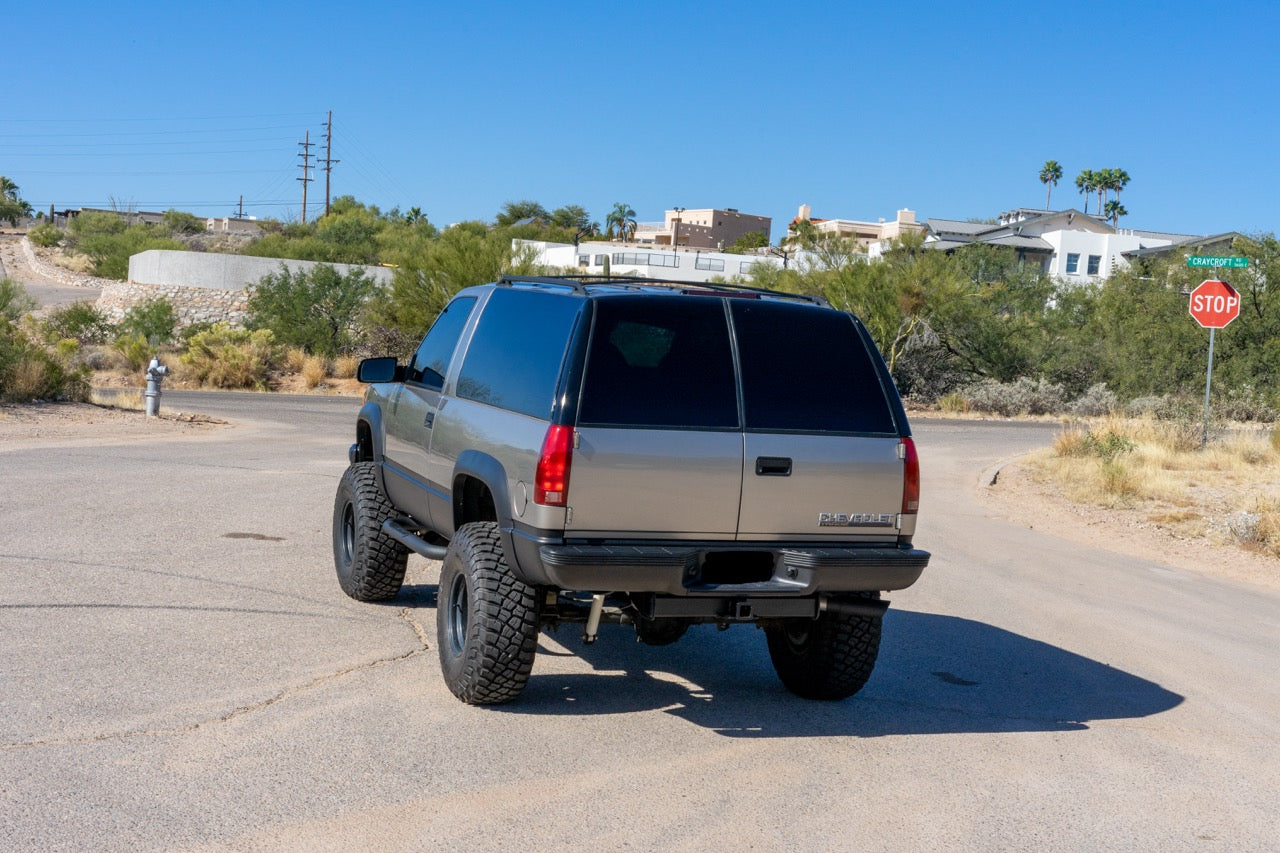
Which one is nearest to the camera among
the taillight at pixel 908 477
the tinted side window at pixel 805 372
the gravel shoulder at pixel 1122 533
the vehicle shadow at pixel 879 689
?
the tinted side window at pixel 805 372

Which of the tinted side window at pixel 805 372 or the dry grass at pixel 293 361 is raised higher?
the tinted side window at pixel 805 372

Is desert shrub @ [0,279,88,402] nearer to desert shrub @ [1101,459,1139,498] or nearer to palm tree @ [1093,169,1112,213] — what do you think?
desert shrub @ [1101,459,1139,498]

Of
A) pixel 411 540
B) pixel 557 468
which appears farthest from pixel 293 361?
pixel 557 468

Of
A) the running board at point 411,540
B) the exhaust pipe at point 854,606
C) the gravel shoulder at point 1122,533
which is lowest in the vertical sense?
the gravel shoulder at point 1122,533

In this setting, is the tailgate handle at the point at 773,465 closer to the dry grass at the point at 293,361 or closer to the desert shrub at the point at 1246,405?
the desert shrub at the point at 1246,405

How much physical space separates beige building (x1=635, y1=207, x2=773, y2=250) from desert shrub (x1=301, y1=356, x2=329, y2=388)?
10068 centimetres

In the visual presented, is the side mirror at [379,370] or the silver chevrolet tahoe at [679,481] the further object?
the side mirror at [379,370]

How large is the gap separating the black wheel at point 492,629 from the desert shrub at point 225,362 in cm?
2981

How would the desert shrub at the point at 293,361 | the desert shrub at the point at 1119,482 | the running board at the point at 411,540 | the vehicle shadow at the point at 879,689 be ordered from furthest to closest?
the desert shrub at the point at 293,361
the desert shrub at the point at 1119,482
the running board at the point at 411,540
the vehicle shadow at the point at 879,689

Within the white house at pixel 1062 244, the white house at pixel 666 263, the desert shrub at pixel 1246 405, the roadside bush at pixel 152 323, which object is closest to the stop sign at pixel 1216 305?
the desert shrub at pixel 1246 405

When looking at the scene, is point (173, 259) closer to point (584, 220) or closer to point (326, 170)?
point (326, 170)

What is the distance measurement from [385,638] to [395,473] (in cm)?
111

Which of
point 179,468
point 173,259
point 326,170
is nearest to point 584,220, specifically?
point 326,170

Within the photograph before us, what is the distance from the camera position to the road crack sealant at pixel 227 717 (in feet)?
17.9
